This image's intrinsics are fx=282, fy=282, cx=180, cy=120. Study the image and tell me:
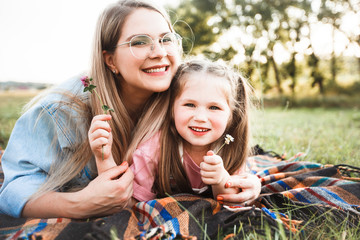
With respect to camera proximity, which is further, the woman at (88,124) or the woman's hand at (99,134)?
the woman at (88,124)

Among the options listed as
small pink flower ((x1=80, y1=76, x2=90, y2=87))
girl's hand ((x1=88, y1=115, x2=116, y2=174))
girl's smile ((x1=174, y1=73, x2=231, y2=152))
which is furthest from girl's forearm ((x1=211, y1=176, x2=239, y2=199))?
small pink flower ((x1=80, y1=76, x2=90, y2=87))

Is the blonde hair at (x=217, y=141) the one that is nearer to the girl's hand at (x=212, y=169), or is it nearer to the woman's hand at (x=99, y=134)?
the girl's hand at (x=212, y=169)

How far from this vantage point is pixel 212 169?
5.58 ft

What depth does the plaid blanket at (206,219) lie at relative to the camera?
136 cm

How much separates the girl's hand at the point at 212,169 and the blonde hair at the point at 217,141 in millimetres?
340

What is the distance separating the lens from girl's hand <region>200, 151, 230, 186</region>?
1.68 meters

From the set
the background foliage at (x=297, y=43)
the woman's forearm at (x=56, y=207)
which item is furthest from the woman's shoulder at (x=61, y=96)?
the background foliage at (x=297, y=43)

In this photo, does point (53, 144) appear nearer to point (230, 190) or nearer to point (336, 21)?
point (230, 190)

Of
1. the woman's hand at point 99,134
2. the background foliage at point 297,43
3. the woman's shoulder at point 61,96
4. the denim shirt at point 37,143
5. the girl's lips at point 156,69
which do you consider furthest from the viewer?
the background foliage at point 297,43

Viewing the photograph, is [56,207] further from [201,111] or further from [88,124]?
[201,111]

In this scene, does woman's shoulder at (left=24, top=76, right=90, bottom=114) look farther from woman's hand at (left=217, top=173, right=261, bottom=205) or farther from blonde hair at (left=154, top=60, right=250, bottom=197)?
woman's hand at (left=217, top=173, right=261, bottom=205)

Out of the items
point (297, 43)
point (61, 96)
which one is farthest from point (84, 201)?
point (297, 43)

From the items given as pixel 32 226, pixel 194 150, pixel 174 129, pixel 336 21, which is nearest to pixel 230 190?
pixel 194 150

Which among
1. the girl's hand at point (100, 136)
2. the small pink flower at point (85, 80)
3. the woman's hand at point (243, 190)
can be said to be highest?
the small pink flower at point (85, 80)
